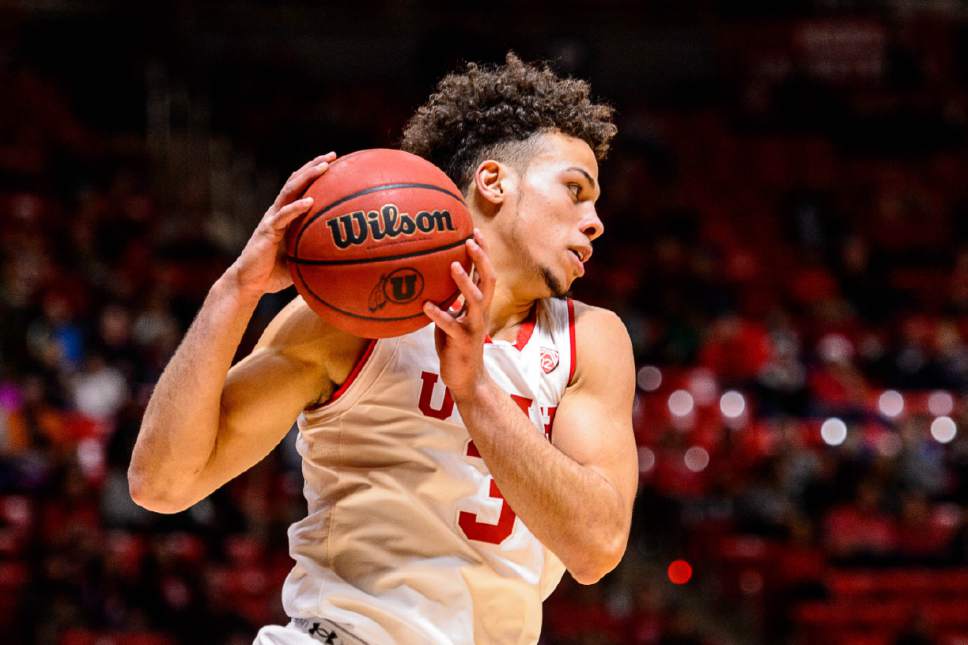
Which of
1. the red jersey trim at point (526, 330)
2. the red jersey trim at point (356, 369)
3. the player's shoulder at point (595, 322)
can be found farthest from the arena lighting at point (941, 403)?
the red jersey trim at point (356, 369)

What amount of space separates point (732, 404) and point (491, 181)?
24.8 feet

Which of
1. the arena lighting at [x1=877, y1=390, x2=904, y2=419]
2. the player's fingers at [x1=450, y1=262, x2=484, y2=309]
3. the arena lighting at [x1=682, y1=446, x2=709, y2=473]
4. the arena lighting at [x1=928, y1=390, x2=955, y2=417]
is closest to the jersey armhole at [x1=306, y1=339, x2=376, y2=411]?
the player's fingers at [x1=450, y1=262, x2=484, y2=309]

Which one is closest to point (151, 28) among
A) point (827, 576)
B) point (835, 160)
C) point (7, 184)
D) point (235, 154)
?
point (235, 154)

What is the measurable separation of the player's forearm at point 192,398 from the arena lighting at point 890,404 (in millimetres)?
8742

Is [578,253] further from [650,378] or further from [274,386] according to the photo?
[650,378]

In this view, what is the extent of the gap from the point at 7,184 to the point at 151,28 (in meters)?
3.96

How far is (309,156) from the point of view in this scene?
1339 centimetres

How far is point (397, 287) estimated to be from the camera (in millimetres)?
2494

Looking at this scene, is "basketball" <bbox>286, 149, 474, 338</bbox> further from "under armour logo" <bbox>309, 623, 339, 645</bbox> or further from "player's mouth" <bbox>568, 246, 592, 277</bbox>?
"under armour logo" <bbox>309, 623, 339, 645</bbox>

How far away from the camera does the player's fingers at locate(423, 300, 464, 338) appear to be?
8.13 ft

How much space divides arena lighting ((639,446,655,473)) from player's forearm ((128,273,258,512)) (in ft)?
23.1

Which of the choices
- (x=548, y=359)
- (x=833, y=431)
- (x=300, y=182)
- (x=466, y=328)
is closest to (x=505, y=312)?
(x=548, y=359)

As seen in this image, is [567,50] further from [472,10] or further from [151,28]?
[151,28]

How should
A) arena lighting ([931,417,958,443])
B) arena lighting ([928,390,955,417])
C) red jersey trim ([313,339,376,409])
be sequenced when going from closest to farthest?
red jersey trim ([313,339,376,409]) → arena lighting ([931,417,958,443]) → arena lighting ([928,390,955,417])
